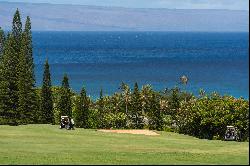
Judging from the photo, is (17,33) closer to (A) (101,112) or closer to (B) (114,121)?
(A) (101,112)

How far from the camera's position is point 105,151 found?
3089 cm

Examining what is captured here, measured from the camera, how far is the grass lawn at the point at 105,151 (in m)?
25.9

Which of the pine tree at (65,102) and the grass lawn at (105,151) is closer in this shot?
the grass lawn at (105,151)

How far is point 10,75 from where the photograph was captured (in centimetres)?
7138

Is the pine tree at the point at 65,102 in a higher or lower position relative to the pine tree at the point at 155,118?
higher

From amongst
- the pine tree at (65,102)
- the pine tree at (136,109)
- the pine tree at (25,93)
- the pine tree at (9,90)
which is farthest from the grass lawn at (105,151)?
the pine tree at (136,109)

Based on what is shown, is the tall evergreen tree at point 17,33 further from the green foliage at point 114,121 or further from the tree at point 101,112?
the green foliage at point 114,121

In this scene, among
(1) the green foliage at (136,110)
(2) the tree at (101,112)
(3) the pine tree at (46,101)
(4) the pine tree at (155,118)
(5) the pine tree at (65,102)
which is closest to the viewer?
(3) the pine tree at (46,101)

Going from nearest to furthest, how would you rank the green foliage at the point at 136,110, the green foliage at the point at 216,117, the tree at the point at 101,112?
the green foliage at the point at 216,117
the tree at the point at 101,112
the green foliage at the point at 136,110

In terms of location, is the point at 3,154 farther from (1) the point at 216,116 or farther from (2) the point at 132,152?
(1) the point at 216,116

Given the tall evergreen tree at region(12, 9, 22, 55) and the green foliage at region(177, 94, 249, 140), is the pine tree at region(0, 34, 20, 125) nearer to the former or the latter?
the tall evergreen tree at region(12, 9, 22, 55)

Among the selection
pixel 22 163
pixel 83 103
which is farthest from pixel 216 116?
pixel 22 163

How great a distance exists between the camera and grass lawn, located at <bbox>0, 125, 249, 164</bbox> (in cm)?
2594

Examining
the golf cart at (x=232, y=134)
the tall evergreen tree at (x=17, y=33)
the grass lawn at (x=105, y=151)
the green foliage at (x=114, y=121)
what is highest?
the tall evergreen tree at (x=17, y=33)
